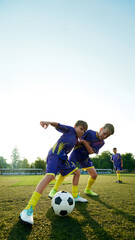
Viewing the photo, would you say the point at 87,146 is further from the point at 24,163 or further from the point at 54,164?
the point at 24,163

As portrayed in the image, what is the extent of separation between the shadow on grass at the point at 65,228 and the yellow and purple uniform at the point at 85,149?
78.4 inches

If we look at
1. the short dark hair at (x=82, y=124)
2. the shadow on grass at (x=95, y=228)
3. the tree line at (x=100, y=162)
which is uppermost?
the short dark hair at (x=82, y=124)

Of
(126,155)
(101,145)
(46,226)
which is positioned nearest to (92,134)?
(101,145)

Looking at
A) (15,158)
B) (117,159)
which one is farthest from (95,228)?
(15,158)

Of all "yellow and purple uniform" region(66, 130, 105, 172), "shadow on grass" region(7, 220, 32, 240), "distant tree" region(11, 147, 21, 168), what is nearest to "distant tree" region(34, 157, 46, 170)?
"distant tree" region(11, 147, 21, 168)

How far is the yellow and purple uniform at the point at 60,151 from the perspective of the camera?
3.12 m

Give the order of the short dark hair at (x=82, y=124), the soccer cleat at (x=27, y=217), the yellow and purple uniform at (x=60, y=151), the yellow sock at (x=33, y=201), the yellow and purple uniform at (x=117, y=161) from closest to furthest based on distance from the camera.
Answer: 1. the soccer cleat at (x=27, y=217)
2. the yellow sock at (x=33, y=201)
3. the yellow and purple uniform at (x=60, y=151)
4. the short dark hair at (x=82, y=124)
5. the yellow and purple uniform at (x=117, y=161)

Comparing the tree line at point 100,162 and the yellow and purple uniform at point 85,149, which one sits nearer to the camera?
the yellow and purple uniform at point 85,149

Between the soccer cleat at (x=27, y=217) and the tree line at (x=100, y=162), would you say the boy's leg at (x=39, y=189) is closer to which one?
the soccer cleat at (x=27, y=217)

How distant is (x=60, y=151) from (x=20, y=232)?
1.51 metres

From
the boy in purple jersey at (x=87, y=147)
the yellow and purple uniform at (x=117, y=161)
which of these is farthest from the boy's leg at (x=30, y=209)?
the yellow and purple uniform at (x=117, y=161)

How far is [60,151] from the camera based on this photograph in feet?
10.7

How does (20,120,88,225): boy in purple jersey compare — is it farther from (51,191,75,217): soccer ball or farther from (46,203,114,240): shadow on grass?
(46,203,114,240): shadow on grass

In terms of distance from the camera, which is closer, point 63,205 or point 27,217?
point 27,217
